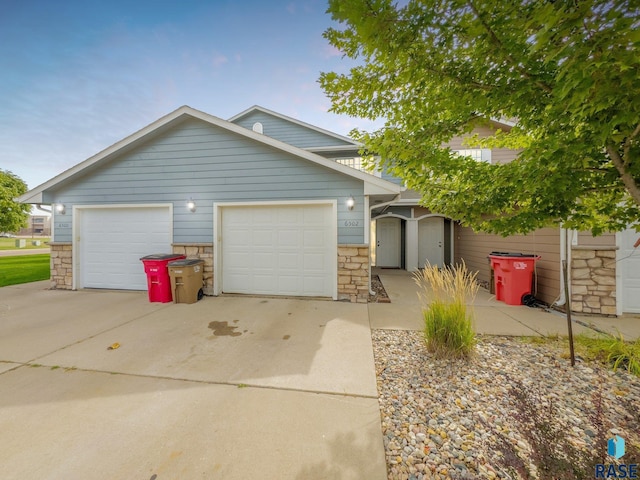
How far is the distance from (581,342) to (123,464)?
16.8 feet

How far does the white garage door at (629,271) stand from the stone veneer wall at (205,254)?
8517 mm

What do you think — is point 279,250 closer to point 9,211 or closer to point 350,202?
point 350,202

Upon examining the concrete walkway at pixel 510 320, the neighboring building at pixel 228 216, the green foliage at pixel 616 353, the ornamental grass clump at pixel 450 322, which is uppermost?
the neighboring building at pixel 228 216

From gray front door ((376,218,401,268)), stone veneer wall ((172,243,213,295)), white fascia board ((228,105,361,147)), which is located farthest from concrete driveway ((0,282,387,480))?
white fascia board ((228,105,361,147))

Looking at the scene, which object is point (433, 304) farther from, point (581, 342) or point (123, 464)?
point (123, 464)

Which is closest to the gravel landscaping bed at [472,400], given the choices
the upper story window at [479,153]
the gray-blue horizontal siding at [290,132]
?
the upper story window at [479,153]

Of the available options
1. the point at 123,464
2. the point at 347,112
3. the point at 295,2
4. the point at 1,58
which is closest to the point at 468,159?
the point at 347,112

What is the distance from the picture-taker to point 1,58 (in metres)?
7.84

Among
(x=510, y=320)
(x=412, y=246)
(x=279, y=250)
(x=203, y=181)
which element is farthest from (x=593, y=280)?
(x=203, y=181)

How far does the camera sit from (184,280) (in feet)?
17.5

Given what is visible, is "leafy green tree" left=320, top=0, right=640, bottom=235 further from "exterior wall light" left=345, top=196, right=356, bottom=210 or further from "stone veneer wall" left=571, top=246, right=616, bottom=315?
"stone veneer wall" left=571, top=246, right=616, bottom=315

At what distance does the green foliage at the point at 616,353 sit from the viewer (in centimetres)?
262

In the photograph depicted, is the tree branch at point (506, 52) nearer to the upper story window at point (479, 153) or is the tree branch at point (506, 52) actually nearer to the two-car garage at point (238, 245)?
the two-car garage at point (238, 245)

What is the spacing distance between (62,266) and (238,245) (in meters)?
5.19
